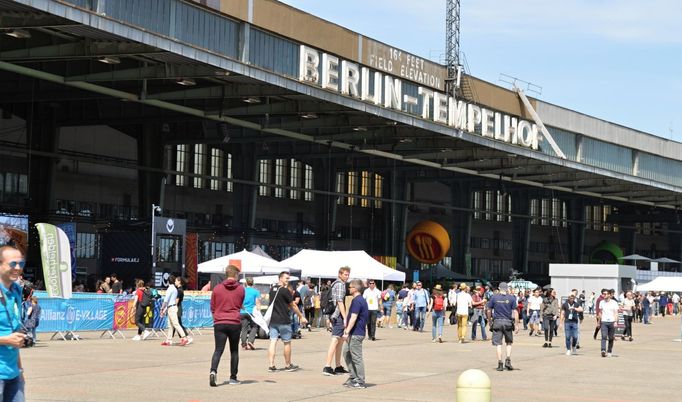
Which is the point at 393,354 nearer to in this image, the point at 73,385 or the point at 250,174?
the point at 73,385

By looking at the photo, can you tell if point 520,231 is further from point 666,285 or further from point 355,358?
point 355,358

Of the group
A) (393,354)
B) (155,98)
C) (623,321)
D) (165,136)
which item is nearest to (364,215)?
(165,136)

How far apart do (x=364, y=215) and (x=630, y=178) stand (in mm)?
17420

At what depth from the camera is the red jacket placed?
1628 cm

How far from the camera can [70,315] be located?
92.1ft

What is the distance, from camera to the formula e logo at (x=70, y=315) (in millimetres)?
27922

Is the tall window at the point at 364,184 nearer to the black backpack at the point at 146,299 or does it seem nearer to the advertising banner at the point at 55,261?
the black backpack at the point at 146,299

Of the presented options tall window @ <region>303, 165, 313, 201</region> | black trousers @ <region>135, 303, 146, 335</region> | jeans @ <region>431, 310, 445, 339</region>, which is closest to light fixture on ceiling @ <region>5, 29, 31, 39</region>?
black trousers @ <region>135, 303, 146, 335</region>

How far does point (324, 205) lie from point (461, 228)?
48.5 feet

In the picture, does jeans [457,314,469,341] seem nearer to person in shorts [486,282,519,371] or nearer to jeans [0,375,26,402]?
person in shorts [486,282,519,371]

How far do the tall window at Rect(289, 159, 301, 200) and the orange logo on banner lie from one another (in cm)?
789

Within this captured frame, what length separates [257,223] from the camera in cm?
6512

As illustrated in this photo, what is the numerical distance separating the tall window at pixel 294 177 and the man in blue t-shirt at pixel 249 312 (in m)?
41.7

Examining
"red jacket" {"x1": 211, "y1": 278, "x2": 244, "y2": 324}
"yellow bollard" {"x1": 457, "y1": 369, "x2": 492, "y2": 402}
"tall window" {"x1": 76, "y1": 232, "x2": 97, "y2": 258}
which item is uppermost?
"tall window" {"x1": 76, "y1": 232, "x2": 97, "y2": 258}
